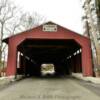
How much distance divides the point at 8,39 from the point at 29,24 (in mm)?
27066

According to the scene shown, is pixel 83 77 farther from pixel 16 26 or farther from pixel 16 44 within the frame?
pixel 16 26

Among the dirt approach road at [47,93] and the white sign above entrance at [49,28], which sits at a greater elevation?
the white sign above entrance at [49,28]

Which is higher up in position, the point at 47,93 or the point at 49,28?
the point at 49,28

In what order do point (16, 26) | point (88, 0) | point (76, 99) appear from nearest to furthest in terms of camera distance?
1. point (76, 99)
2. point (88, 0)
3. point (16, 26)

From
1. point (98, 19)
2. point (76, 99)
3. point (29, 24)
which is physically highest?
point (29, 24)

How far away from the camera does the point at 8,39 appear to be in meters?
22.0

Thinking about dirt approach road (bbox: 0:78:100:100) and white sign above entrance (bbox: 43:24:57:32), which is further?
white sign above entrance (bbox: 43:24:57:32)

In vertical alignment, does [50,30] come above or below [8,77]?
above

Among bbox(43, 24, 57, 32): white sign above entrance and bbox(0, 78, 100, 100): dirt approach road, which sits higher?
bbox(43, 24, 57, 32): white sign above entrance

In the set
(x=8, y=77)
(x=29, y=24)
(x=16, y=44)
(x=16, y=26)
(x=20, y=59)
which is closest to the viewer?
(x=8, y=77)

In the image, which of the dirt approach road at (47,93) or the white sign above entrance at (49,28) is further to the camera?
the white sign above entrance at (49,28)

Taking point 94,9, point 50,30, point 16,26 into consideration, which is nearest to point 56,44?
point 50,30

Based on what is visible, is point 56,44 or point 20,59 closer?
point 56,44

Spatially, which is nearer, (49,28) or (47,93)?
(47,93)
